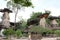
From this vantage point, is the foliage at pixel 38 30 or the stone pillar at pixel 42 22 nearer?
the foliage at pixel 38 30

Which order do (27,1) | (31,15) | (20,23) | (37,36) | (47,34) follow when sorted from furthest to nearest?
(31,15), (20,23), (47,34), (37,36), (27,1)

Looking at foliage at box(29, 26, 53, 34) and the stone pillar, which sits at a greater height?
the stone pillar

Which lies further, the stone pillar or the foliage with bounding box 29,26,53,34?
the stone pillar

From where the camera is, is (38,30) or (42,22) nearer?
(38,30)

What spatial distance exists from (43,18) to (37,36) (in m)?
15.6

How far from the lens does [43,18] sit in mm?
36406

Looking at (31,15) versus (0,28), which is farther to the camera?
(31,15)

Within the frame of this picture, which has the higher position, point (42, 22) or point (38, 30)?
point (42, 22)

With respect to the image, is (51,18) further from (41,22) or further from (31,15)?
(31,15)

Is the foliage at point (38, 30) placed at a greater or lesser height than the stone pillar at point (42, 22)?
lesser

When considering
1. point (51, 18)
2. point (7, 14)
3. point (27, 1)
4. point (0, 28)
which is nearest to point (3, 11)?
point (7, 14)

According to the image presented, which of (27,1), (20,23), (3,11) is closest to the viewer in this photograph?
(27,1)

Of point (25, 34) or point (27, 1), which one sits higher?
point (27, 1)

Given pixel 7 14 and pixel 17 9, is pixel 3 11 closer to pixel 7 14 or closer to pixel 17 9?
pixel 7 14
